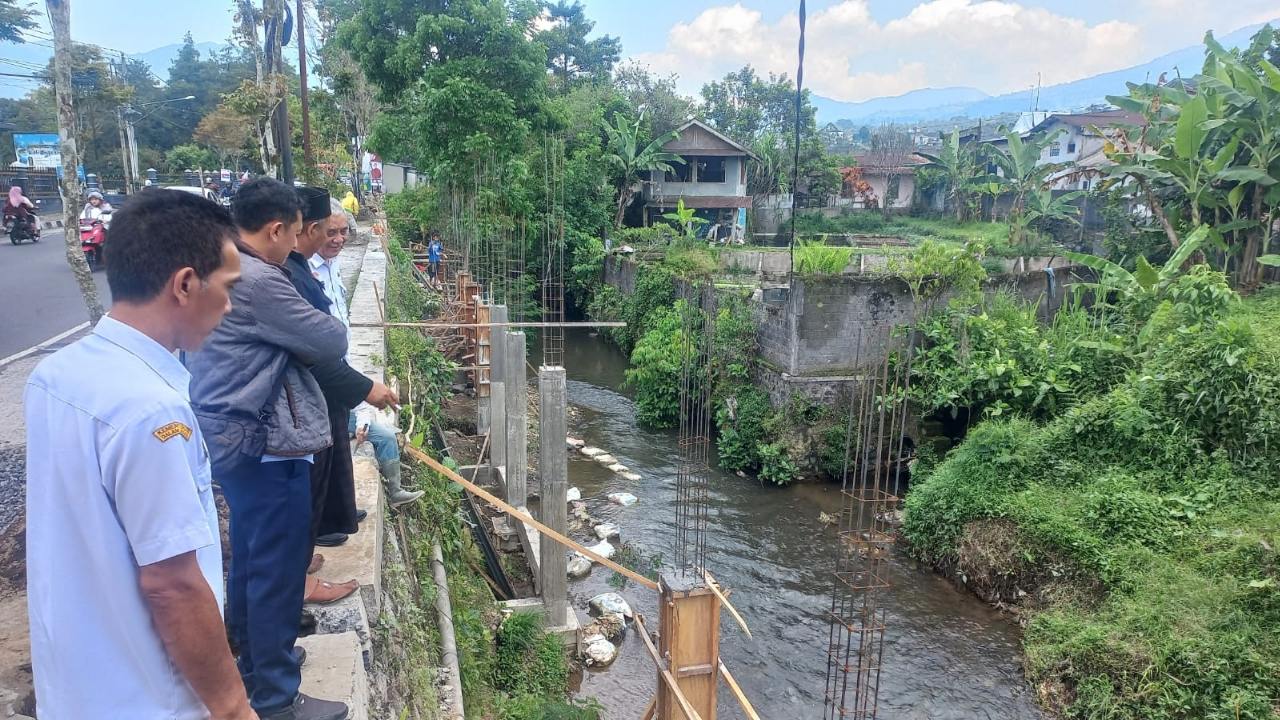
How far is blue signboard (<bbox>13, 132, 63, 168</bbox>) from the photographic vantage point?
75.3ft

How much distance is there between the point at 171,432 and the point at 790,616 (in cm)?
665

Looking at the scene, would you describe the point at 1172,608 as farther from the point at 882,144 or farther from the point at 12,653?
the point at 882,144

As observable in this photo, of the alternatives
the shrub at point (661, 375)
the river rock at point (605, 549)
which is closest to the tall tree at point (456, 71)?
the shrub at point (661, 375)

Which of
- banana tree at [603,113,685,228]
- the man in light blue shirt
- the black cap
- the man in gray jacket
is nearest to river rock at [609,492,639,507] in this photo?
the black cap

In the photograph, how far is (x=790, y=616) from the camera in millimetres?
7059

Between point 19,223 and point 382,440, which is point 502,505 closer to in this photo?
point 382,440

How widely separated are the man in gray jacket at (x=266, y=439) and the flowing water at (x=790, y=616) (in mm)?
4076

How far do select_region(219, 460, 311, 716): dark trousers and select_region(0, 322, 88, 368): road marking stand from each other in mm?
5857

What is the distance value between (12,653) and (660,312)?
11.7 metres

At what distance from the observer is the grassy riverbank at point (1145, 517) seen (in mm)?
A: 5391

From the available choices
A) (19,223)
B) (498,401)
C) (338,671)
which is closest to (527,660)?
(338,671)

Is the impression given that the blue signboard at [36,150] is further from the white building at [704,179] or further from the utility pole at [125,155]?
the white building at [704,179]

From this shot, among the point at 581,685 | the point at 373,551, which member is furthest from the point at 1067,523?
the point at 373,551

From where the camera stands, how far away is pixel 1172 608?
566cm
